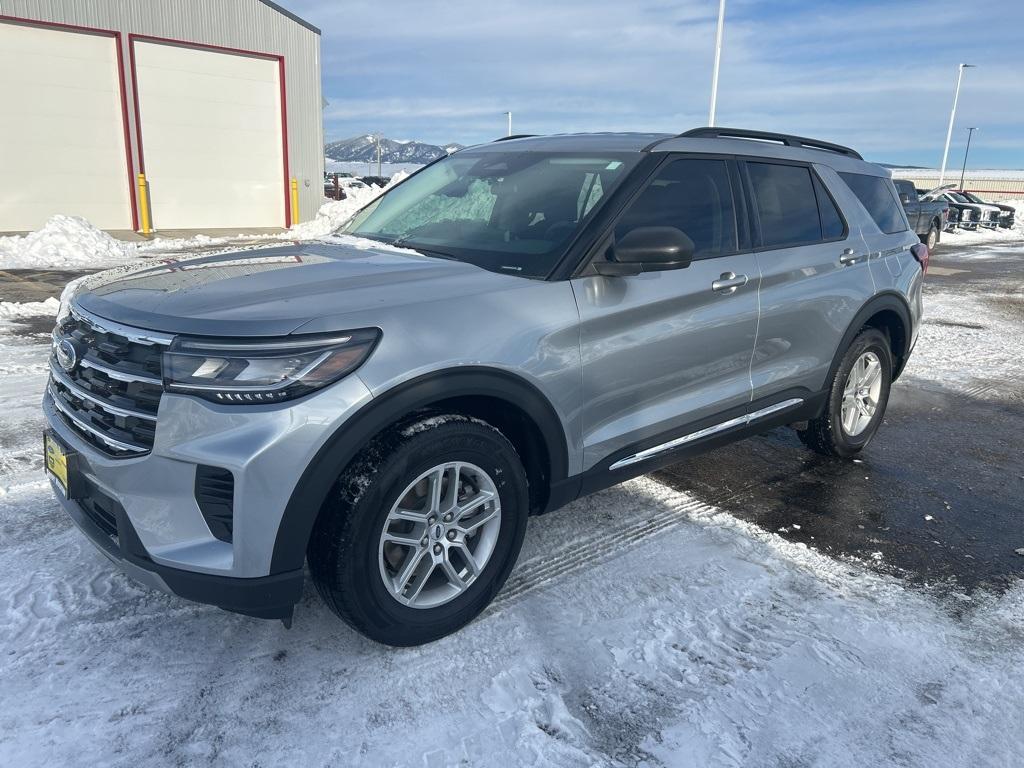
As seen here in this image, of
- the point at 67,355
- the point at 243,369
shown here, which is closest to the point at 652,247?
the point at 243,369

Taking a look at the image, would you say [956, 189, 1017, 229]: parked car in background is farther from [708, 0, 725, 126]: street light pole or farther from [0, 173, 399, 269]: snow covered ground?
[0, 173, 399, 269]: snow covered ground

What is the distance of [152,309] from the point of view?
2.38 metres

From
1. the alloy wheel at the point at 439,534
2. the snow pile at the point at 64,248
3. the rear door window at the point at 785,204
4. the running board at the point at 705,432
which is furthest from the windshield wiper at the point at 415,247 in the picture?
the snow pile at the point at 64,248

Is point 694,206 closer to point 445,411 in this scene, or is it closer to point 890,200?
point 445,411

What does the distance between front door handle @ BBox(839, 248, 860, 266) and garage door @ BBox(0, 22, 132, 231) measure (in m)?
17.8

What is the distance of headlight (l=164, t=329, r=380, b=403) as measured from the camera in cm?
219

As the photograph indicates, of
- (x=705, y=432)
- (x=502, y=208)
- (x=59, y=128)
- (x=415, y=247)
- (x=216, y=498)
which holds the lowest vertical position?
(x=705, y=432)

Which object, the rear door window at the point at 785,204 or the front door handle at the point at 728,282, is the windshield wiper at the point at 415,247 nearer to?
the front door handle at the point at 728,282

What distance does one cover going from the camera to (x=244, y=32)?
18.8m

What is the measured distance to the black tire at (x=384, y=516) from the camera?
2.37 metres

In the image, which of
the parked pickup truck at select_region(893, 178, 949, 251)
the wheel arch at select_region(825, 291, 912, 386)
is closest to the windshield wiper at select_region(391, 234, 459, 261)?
the wheel arch at select_region(825, 291, 912, 386)

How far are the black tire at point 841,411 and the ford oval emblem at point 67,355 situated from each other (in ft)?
12.5

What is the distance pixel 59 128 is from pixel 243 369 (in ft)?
59.2

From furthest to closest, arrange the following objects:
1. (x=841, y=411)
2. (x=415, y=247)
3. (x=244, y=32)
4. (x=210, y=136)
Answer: (x=210, y=136) → (x=244, y=32) → (x=841, y=411) → (x=415, y=247)
